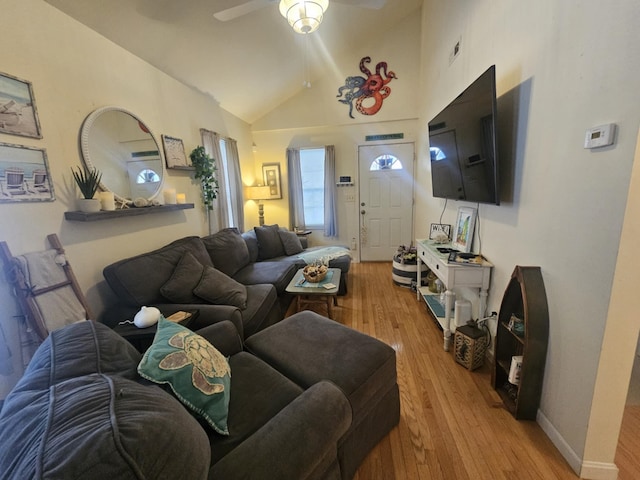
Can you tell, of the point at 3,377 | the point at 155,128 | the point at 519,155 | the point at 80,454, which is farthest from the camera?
the point at 155,128

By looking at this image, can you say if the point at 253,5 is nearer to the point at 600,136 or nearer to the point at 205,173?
the point at 205,173

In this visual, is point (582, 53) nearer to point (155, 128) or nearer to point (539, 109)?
point (539, 109)

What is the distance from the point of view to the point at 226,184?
3.87 meters

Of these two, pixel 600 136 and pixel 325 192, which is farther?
pixel 325 192

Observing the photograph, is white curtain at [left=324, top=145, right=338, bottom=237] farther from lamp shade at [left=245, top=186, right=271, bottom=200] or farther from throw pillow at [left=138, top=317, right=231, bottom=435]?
throw pillow at [left=138, top=317, right=231, bottom=435]

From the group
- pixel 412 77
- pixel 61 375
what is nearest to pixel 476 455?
pixel 61 375

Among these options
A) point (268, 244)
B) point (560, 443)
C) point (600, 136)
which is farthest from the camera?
point (268, 244)

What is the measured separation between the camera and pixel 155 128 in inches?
101

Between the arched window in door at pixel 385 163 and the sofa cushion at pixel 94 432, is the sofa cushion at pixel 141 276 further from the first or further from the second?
the arched window in door at pixel 385 163

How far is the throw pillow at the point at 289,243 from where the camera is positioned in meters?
3.86

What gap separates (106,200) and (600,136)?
2.83 meters

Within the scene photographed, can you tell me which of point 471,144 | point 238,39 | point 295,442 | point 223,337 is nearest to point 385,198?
point 471,144

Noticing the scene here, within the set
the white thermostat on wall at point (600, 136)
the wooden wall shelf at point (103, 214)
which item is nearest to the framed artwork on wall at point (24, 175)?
the wooden wall shelf at point (103, 214)

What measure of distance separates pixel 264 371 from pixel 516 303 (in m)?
1.61
